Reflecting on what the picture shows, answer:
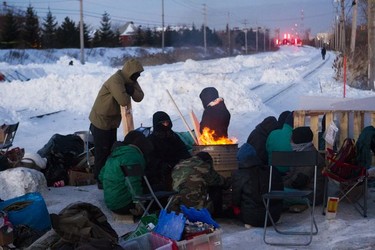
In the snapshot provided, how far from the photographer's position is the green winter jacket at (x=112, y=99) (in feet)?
27.3

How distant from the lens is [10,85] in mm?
21812

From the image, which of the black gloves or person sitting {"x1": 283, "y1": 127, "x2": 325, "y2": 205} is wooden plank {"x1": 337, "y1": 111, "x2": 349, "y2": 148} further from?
the black gloves

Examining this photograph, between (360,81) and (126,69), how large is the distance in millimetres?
21385

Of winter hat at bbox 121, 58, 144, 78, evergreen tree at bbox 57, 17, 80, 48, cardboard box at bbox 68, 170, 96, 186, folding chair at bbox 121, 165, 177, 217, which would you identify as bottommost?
cardboard box at bbox 68, 170, 96, 186

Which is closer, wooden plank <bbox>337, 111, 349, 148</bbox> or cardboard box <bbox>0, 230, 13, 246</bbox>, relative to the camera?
cardboard box <bbox>0, 230, 13, 246</bbox>

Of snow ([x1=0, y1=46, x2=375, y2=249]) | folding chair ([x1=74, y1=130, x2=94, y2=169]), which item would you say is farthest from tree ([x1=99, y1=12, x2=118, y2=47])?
folding chair ([x1=74, y1=130, x2=94, y2=169])

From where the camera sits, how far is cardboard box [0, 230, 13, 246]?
520cm

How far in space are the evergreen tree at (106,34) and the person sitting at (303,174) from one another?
6320 cm

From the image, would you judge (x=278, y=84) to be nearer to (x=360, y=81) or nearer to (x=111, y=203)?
(x=360, y=81)

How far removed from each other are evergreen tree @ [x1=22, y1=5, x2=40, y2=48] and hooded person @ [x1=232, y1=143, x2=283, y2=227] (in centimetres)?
5381

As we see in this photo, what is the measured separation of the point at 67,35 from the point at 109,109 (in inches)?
2195

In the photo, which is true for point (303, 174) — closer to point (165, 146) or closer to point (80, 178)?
point (165, 146)

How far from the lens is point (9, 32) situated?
5581 cm

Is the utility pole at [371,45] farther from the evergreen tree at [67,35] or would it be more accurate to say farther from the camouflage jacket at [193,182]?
the evergreen tree at [67,35]
